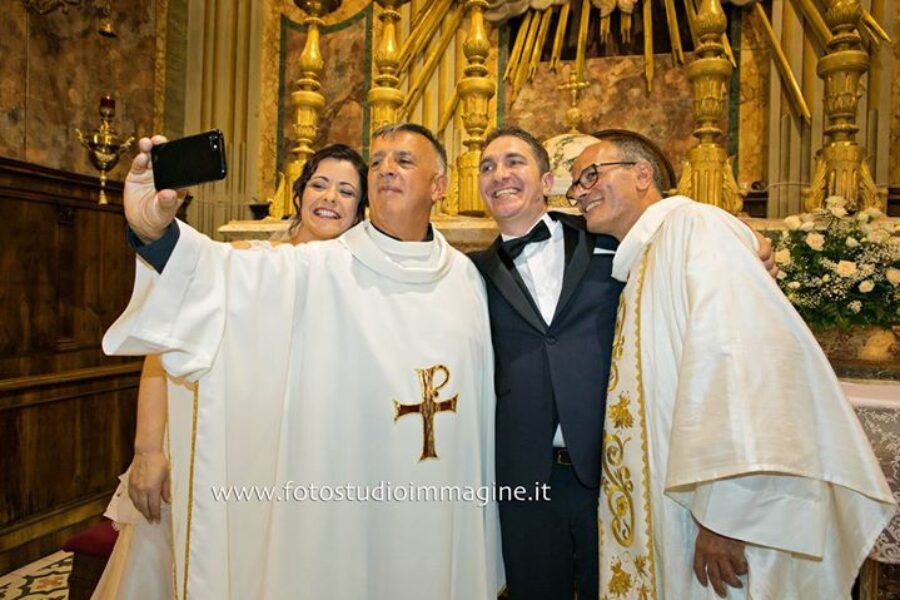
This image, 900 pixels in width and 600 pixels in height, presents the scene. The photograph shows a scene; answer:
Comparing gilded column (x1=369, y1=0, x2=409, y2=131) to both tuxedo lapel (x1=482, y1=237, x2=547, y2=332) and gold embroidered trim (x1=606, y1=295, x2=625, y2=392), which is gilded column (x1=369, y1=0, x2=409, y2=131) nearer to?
tuxedo lapel (x1=482, y1=237, x2=547, y2=332)

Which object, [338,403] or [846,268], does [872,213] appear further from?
[338,403]

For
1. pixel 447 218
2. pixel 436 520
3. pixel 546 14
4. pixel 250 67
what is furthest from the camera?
pixel 250 67

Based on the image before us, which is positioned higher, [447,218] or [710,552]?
[447,218]

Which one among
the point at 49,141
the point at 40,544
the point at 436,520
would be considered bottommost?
the point at 40,544

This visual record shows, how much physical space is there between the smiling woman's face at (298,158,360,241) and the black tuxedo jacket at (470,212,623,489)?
74cm

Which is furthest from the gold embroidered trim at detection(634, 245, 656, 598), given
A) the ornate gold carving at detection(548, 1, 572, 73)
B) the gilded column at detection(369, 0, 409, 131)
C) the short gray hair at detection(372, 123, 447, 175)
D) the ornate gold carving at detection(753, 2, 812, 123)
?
the ornate gold carving at detection(548, 1, 572, 73)

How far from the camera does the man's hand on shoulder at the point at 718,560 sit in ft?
5.56

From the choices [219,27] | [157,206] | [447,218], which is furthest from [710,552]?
[219,27]

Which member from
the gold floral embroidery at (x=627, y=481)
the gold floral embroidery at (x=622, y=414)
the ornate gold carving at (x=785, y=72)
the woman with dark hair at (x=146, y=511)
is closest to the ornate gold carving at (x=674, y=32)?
the ornate gold carving at (x=785, y=72)

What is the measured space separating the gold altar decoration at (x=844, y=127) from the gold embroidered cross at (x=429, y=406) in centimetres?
196

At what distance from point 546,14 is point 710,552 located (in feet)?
15.8

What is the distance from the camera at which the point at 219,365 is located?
178 centimetres

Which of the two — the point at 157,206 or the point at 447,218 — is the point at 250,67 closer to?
the point at 447,218

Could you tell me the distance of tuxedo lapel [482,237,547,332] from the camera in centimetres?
217
